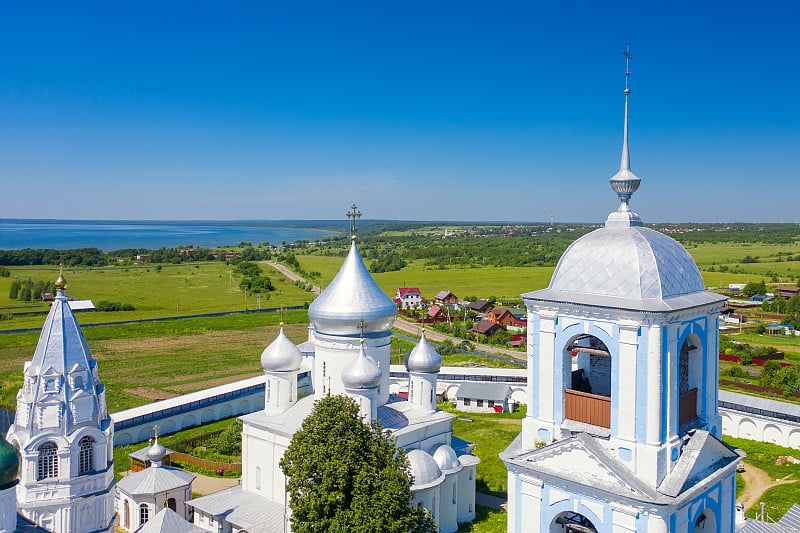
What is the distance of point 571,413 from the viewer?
8008 mm

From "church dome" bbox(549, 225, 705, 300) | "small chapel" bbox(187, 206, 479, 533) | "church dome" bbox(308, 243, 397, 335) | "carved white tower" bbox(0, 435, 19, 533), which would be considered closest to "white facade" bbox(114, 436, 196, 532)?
"small chapel" bbox(187, 206, 479, 533)

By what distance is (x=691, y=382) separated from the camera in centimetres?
825

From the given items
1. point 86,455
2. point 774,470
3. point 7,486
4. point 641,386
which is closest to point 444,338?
point 774,470

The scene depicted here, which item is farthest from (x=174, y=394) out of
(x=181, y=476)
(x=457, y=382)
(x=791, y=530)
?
(x=791, y=530)

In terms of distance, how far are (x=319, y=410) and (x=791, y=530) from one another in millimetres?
8483

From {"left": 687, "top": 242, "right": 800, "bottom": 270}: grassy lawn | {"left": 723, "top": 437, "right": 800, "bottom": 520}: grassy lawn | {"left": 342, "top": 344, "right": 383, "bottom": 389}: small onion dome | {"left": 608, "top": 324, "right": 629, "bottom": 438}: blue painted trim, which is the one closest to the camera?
{"left": 608, "top": 324, "right": 629, "bottom": 438}: blue painted trim

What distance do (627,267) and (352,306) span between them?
32.9 feet

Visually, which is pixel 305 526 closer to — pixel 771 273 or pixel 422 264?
pixel 771 273

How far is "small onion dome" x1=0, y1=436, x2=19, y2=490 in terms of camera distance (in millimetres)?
10445

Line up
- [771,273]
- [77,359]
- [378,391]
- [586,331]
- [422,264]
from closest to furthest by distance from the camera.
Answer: [586,331]
[77,359]
[378,391]
[771,273]
[422,264]

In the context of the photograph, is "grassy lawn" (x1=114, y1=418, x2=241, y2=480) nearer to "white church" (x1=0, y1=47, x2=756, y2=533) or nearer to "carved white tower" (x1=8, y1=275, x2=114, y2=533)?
"carved white tower" (x1=8, y1=275, x2=114, y2=533)

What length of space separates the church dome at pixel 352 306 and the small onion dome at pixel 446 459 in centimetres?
334

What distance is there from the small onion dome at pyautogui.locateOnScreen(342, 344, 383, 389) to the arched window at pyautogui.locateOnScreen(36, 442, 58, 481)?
19.5 feet

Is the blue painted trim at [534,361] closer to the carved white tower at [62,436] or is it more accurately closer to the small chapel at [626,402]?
the small chapel at [626,402]
